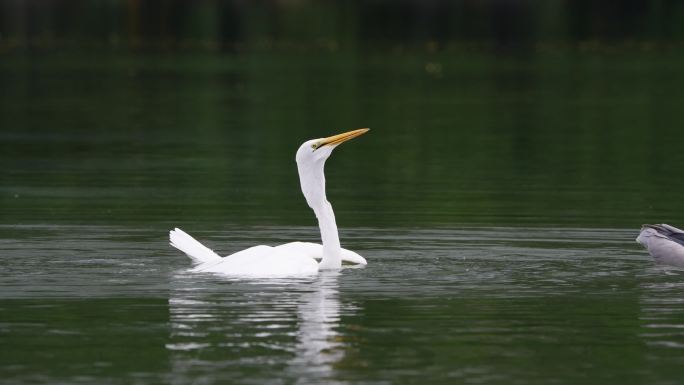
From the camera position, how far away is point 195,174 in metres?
26.5

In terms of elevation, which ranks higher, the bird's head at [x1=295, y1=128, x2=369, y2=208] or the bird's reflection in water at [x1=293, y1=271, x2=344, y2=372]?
the bird's head at [x1=295, y1=128, x2=369, y2=208]

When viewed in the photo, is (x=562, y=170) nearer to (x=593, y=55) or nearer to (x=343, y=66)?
(x=343, y=66)

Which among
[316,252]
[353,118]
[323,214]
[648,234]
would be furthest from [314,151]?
[353,118]

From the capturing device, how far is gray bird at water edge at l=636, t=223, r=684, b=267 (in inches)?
649

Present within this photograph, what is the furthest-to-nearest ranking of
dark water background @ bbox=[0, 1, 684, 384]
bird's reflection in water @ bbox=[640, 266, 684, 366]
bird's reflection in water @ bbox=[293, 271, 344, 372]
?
bird's reflection in water @ bbox=[640, 266, 684, 366] → dark water background @ bbox=[0, 1, 684, 384] → bird's reflection in water @ bbox=[293, 271, 344, 372]

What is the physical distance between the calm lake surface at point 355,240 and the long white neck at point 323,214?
26cm

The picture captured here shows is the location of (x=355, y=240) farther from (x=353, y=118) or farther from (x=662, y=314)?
(x=353, y=118)

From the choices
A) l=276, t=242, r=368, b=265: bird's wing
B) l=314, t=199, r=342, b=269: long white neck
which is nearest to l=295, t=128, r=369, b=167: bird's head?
l=314, t=199, r=342, b=269: long white neck

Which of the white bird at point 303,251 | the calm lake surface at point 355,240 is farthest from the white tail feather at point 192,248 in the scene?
the calm lake surface at point 355,240

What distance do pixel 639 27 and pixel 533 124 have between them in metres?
46.8

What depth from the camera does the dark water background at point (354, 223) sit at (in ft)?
40.2

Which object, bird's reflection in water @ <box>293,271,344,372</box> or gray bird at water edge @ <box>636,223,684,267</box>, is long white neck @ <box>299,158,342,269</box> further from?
gray bird at water edge @ <box>636,223,684,267</box>

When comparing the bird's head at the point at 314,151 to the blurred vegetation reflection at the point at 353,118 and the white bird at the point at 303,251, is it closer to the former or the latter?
the white bird at the point at 303,251

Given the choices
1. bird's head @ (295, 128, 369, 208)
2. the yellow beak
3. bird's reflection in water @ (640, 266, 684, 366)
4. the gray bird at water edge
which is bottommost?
bird's reflection in water @ (640, 266, 684, 366)
